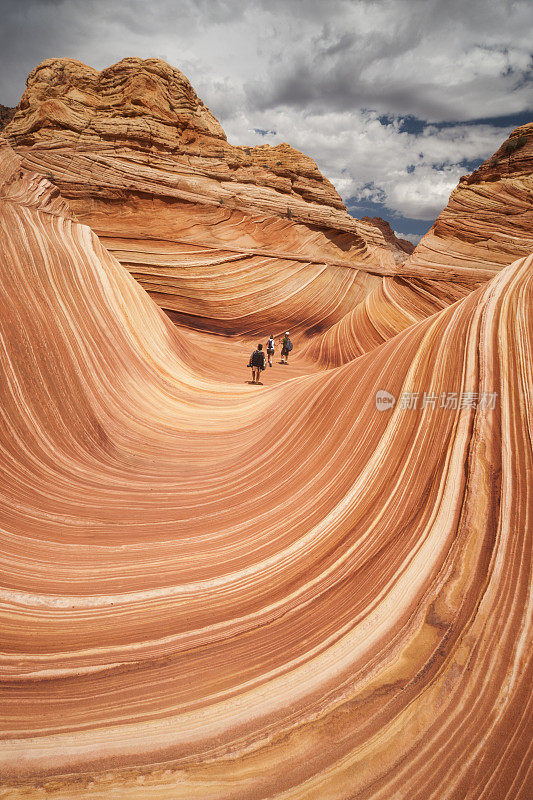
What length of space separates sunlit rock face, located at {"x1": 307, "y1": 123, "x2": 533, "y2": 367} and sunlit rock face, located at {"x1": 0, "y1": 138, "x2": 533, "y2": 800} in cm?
695

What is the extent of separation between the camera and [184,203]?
12.5 meters

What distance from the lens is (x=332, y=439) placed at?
9.93 feet

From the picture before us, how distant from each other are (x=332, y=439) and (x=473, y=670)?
1811 mm

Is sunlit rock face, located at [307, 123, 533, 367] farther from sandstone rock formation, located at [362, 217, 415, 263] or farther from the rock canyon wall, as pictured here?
sandstone rock formation, located at [362, 217, 415, 263]

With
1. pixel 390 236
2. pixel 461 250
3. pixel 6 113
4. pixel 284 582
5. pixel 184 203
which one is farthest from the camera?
pixel 390 236

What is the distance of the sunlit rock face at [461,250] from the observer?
9852 mm

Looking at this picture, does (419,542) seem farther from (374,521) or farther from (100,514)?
(100,514)

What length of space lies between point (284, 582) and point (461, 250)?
1100 centimetres

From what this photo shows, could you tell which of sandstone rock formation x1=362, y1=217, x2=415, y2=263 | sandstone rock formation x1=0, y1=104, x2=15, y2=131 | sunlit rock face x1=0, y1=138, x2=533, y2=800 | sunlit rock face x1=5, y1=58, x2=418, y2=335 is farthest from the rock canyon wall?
sandstone rock formation x1=362, y1=217, x2=415, y2=263
